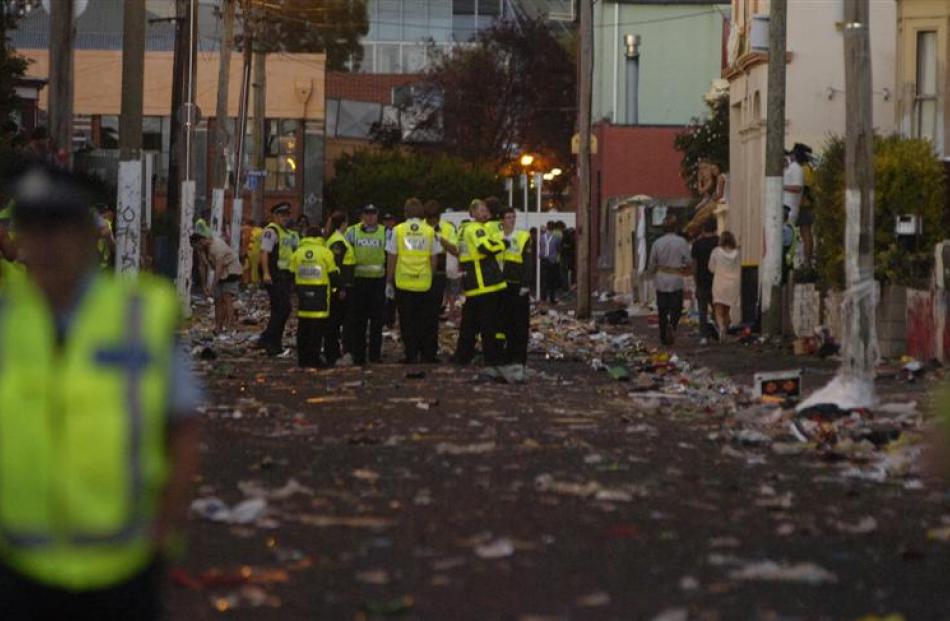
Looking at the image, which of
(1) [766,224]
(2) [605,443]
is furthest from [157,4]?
(2) [605,443]

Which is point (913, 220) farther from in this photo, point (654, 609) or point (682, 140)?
point (682, 140)

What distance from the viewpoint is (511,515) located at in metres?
11.0

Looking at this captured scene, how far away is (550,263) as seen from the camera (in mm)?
48344

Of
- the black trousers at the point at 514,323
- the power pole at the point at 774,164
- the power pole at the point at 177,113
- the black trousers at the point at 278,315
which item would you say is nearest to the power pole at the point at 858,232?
the black trousers at the point at 514,323

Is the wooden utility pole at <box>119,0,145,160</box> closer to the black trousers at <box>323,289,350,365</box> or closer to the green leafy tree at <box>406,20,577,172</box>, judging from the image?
the black trousers at <box>323,289,350,365</box>

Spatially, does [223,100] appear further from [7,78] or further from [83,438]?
[83,438]

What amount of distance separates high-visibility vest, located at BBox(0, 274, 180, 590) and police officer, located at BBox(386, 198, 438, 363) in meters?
18.4

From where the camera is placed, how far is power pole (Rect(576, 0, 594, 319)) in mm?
38719

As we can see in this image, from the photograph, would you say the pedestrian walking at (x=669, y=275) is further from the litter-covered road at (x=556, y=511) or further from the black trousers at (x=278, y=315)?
the litter-covered road at (x=556, y=511)

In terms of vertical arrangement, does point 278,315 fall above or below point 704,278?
below

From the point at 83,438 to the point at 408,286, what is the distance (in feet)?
61.6

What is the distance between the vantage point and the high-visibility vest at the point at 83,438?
4938 mm

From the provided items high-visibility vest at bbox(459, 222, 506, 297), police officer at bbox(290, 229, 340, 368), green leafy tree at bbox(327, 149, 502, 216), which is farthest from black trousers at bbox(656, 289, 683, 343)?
green leafy tree at bbox(327, 149, 502, 216)

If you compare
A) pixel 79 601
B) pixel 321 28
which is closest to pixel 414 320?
pixel 79 601
